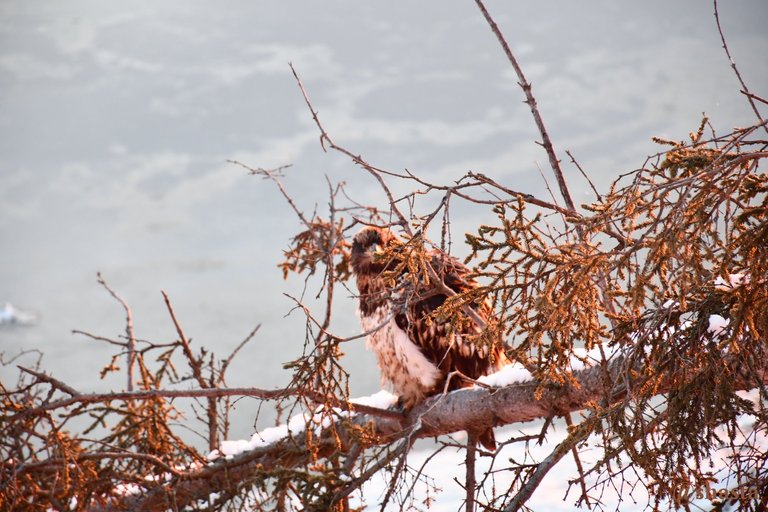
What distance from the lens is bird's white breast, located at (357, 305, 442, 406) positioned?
14.5ft

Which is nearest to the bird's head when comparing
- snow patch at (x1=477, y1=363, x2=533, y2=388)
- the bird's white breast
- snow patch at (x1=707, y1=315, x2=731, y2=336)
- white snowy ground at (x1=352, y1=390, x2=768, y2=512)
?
the bird's white breast

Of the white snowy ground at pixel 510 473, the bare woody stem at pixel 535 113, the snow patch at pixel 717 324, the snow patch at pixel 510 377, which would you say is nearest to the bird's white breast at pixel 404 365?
the white snowy ground at pixel 510 473

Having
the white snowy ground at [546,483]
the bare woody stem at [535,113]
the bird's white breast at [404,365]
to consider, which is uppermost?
the bare woody stem at [535,113]

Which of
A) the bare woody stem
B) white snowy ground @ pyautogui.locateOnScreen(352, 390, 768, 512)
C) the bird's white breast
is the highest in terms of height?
the bare woody stem

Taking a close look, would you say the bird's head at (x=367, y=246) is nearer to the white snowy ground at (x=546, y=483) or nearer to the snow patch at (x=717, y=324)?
the white snowy ground at (x=546, y=483)

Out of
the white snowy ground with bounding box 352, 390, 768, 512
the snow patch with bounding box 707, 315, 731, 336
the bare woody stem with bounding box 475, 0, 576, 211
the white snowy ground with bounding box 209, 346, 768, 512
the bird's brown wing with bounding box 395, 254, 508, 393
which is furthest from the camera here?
the white snowy ground with bounding box 352, 390, 768, 512

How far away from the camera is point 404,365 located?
4.44m

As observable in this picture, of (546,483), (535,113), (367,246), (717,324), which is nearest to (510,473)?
(546,483)

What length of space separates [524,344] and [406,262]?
0.43 m

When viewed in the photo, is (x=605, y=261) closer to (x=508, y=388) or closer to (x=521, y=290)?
(x=521, y=290)

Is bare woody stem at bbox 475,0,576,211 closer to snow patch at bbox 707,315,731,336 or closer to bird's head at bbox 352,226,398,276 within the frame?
snow patch at bbox 707,315,731,336

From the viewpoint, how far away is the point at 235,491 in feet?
12.6

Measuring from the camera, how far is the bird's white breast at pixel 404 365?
4418 mm

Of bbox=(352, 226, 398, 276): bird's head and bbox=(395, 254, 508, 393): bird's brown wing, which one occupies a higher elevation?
bbox=(352, 226, 398, 276): bird's head
